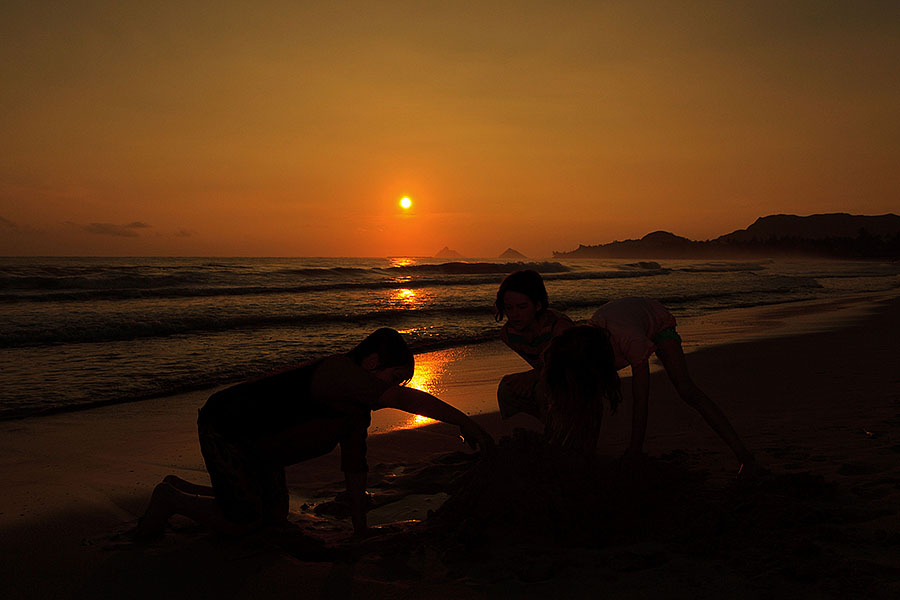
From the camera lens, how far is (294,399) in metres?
3.04

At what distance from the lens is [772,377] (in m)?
7.21

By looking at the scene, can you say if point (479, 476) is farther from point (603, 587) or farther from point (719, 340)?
point (719, 340)

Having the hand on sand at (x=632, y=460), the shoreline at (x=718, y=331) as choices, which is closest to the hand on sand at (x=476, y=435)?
the hand on sand at (x=632, y=460)

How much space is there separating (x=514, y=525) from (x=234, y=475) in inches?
58.7

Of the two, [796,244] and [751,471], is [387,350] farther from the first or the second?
[796,244]

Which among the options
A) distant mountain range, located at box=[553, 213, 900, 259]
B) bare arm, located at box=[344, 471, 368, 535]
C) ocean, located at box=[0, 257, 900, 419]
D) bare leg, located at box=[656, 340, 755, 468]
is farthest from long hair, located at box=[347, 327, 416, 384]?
distant mountain range, located at box=[553, 213, 900, 259]

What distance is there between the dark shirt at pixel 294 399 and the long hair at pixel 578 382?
117 cm

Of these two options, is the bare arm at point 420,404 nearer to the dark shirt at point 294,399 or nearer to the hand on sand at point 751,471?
the dark shirt at point 294,399

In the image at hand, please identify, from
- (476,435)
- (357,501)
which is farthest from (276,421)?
(476,435)

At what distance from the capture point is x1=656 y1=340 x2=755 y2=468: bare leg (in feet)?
12.0

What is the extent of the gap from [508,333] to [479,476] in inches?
57.0

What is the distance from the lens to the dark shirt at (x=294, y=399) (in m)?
2.94

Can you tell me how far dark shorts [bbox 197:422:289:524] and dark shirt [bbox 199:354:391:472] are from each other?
0.18ft

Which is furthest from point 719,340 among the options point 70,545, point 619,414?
point 70,545
